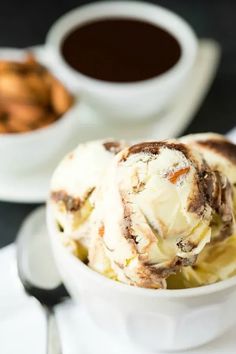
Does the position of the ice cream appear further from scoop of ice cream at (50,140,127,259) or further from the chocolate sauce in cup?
the chocolate sauce in cup

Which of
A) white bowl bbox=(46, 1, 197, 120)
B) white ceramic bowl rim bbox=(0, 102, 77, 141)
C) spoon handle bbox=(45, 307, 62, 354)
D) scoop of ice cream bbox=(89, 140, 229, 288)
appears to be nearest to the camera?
scoop of ice cream bbox=(89, 140, 229, 288)

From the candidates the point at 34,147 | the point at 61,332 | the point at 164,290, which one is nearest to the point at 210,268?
the point at 164,290

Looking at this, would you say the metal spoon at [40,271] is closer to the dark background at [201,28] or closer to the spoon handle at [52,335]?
the spoon handle at [52,335]

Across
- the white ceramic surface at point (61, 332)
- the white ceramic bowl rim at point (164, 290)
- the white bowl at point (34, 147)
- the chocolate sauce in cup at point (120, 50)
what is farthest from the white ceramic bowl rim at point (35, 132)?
the white ceramic bowl rim at point (164, 290)

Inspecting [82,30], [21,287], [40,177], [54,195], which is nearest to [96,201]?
[54,195]

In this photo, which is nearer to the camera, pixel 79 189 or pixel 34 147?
pixel 79 189

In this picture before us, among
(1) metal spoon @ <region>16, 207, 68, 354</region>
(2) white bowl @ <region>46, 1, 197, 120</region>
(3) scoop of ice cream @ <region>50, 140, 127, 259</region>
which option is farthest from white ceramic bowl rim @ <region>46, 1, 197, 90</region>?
(3) scoop of ice cream @ <region>50, 140, 127, 259</region>

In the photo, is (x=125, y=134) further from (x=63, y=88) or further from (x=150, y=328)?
(x=150, y=328)

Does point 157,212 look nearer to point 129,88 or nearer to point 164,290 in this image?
point 164,290
